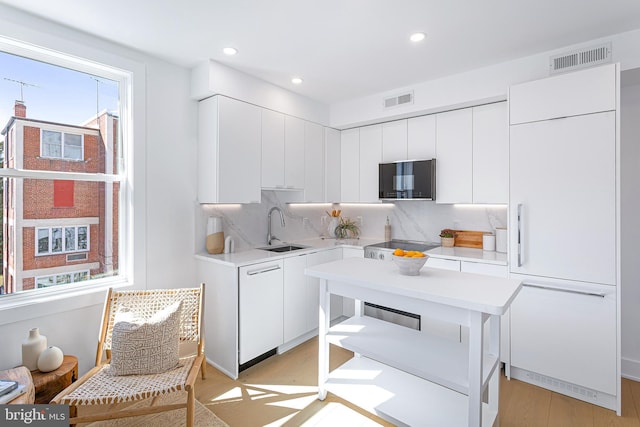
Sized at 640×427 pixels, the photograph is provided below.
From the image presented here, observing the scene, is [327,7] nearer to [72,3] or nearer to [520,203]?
[72,3]

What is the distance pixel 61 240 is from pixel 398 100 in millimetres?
3260

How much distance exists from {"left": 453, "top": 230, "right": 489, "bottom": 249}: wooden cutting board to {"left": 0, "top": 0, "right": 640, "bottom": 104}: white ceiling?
1643mm

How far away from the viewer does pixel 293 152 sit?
3535 millimetres

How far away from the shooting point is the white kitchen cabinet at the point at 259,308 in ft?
8.66

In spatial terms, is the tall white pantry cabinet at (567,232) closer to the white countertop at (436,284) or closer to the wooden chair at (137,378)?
the white countertop at (436,284)

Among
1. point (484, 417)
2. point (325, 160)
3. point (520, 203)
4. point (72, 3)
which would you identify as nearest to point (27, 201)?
point (72, 3)

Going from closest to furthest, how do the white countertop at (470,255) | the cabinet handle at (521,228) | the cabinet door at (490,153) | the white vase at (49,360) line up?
the white vase at (49,360) < the cabinet handle at (521,228) < the white countertop at (470,255) < the cabinet door at (490,153)

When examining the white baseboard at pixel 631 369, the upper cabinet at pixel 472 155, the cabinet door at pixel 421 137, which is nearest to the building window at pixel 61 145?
the cabinet door at pixel 421 137

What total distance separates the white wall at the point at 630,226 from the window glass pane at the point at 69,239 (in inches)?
175

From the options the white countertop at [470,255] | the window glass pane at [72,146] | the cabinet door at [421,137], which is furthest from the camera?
the cabinet door at [421,137]

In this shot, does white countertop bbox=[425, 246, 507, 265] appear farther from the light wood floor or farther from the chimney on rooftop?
the chimney on rooftop

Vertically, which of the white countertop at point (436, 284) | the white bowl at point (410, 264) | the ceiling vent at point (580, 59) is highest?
the ceiling vent at point (580, 59)

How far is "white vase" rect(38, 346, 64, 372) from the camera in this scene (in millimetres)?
1943

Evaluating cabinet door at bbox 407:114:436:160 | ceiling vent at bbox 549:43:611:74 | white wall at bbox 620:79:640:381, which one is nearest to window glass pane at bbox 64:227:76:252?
cabinet door at bbox 407:114:436:160
